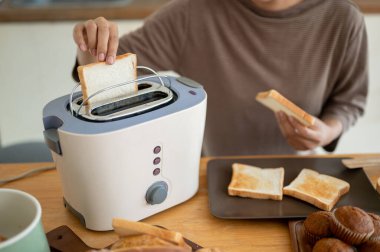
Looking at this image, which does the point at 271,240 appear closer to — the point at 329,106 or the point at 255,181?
the point at 255,181

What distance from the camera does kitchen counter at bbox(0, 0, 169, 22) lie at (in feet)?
5.77

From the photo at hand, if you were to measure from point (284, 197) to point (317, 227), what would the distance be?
14cm

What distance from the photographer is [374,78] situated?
1945 millimetres

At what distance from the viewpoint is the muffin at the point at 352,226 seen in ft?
2.12

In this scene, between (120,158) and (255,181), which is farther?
Result: (255,181)

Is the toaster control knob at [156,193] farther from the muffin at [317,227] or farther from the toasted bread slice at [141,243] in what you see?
the muffin at [317,227]

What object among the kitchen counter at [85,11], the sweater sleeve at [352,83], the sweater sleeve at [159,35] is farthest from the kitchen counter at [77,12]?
the sweater sleeve at [352,83]

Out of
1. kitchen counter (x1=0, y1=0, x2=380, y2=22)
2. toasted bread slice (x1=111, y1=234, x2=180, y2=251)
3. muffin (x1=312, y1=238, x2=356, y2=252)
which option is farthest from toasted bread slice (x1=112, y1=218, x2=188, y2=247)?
kitchen counter (x1=0, y1=0, x2=380, y2=22)

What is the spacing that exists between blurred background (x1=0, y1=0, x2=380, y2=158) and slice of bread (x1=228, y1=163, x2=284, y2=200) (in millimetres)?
1064

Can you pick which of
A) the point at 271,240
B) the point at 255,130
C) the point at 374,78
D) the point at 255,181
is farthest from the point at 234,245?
the point at 374,78

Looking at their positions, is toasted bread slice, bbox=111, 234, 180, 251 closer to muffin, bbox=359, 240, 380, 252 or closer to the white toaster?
the white toaster

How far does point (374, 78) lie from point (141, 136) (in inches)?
61.9

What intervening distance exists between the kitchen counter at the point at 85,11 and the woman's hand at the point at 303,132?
0.91 meters

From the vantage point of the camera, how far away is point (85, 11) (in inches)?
69.7
